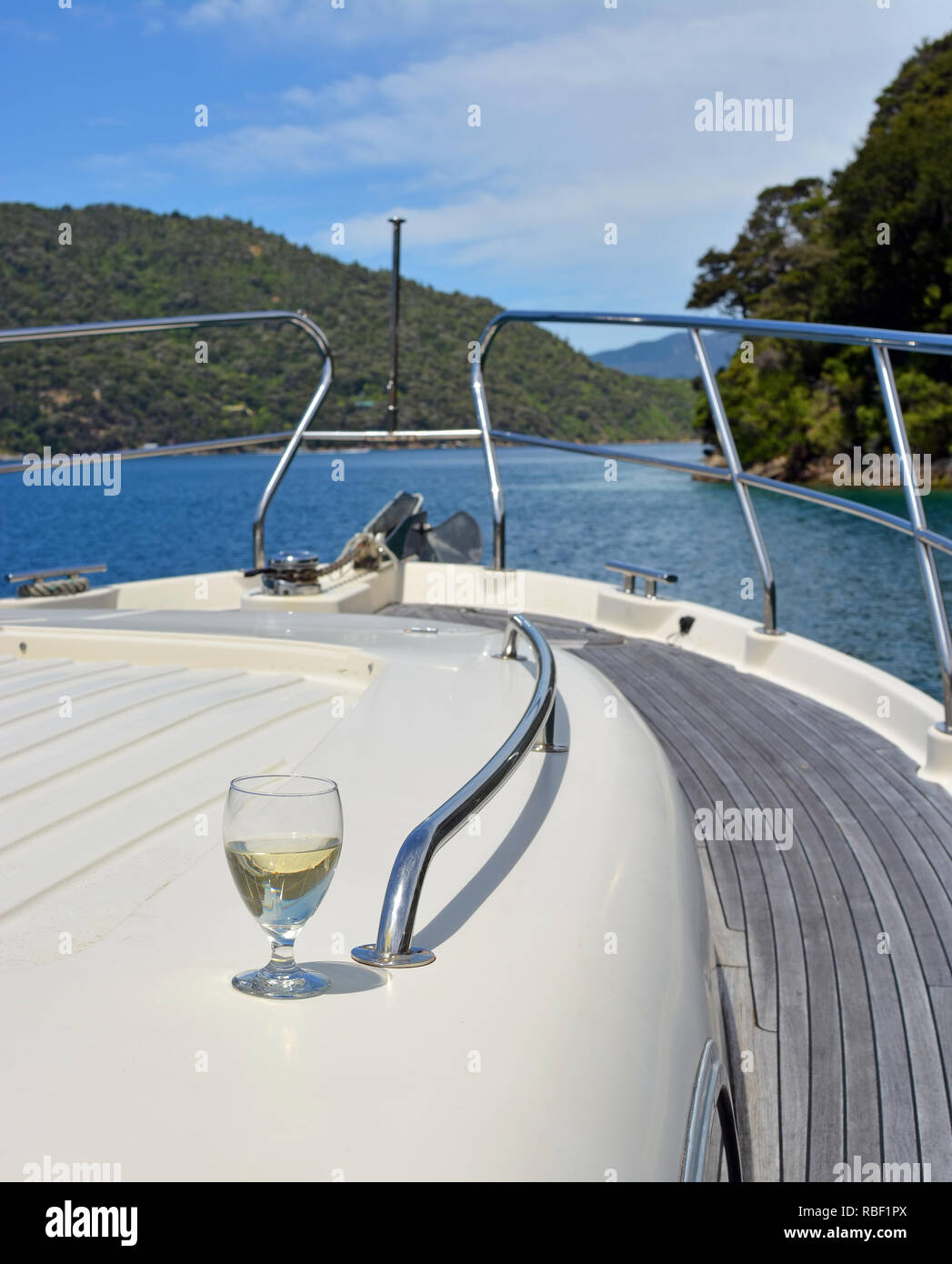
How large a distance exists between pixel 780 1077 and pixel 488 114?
3828 mm

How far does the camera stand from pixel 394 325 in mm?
4867

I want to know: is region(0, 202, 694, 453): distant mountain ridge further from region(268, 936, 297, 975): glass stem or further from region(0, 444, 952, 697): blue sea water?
region(268, 936, 297, 975): glass stem

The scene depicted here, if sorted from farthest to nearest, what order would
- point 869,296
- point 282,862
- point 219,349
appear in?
point 219,349, point 869,296, point 282,862

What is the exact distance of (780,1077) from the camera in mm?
1339

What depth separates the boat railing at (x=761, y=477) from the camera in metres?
2.01

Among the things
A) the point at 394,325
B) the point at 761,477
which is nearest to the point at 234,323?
the point at 394,325

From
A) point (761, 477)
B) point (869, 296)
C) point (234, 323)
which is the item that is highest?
point (869, 296)

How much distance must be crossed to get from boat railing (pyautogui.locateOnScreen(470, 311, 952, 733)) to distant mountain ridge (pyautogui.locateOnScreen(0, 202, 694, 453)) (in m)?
19.3

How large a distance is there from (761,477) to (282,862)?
2.98 meters

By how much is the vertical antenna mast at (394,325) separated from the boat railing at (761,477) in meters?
0.70

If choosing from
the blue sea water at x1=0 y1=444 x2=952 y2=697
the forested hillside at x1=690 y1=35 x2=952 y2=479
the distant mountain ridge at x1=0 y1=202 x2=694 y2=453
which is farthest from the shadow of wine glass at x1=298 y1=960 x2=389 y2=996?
the forested hillside at x1=690 y1=35 x2=952 y2=479

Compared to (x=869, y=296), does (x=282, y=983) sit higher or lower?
lower

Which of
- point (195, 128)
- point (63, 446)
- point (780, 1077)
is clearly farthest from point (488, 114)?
point (63, 446)

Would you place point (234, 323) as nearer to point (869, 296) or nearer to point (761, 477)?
point (761, 477)
